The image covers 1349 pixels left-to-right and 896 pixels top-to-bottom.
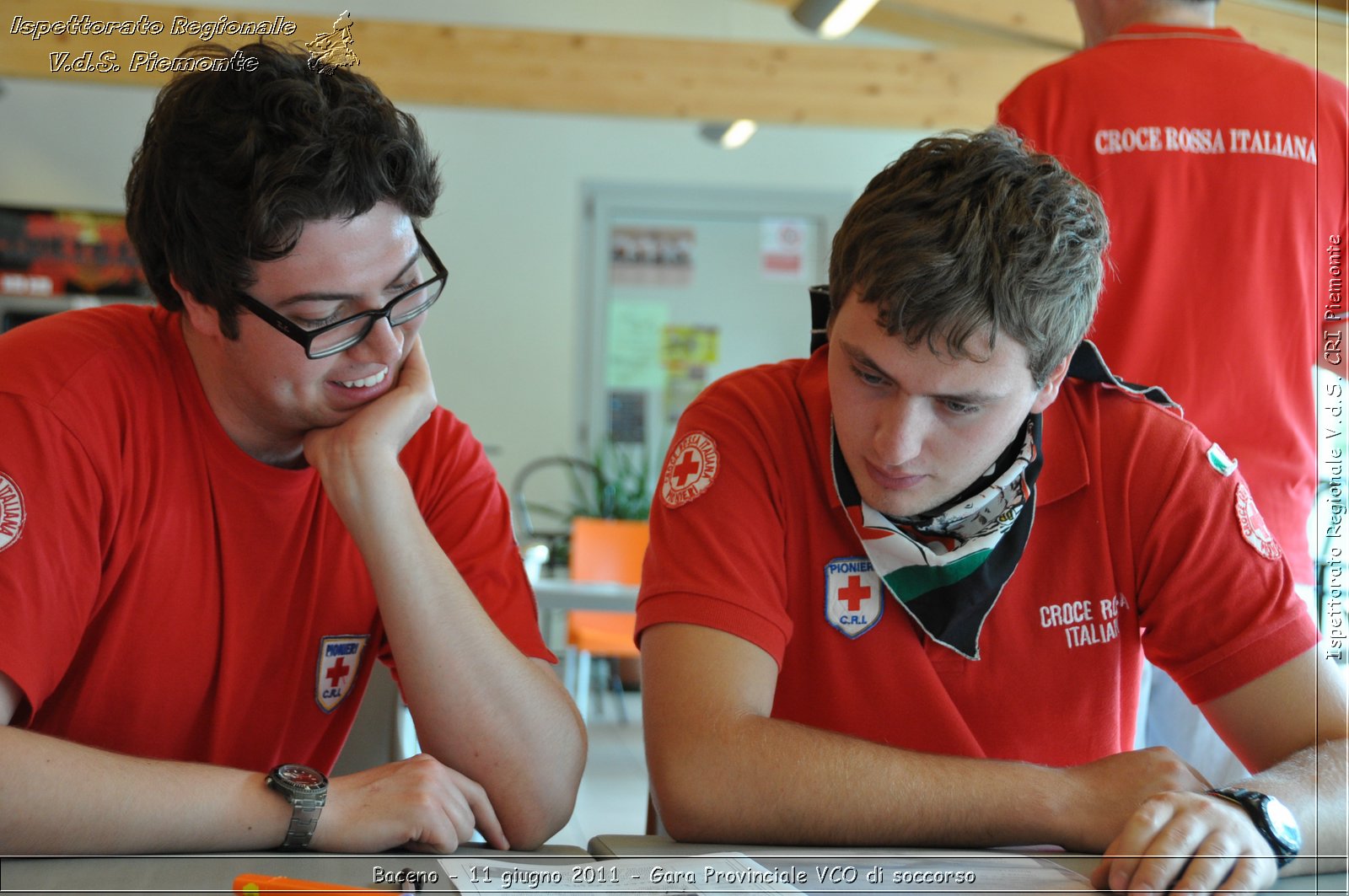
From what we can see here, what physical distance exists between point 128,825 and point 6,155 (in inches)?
248

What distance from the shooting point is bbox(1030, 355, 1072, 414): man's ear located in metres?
1.28

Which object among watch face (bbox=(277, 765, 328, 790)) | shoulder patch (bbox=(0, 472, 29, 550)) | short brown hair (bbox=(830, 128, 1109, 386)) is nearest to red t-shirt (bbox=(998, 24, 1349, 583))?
short brown hair (bbox=(830, 128, 1109, 386))

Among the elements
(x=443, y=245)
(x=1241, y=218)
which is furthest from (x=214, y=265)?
(x=443, y=245)

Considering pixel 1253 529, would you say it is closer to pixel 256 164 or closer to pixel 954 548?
pixel 954 548

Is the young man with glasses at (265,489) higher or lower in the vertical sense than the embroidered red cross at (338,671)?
higher

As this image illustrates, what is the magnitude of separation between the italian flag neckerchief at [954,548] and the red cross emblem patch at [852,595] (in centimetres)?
2

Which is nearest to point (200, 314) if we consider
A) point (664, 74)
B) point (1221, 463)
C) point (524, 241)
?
point (1221, 463)

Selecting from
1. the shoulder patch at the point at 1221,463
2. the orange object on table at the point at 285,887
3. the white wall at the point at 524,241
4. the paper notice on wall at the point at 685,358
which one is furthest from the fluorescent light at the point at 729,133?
the orange object on table at the point at 285,887

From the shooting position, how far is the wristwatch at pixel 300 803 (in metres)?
1.02

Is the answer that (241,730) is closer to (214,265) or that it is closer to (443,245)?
(214,265)

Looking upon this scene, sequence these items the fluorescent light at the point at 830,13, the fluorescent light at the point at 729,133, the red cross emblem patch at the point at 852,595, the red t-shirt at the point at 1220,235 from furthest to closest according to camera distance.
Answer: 1. the fluorescent light at the point at 729,133
2. the fluorescent light at the point at 830,13
3. the red t-shirt at the point at 1220,235
4. the red cross emblem patch at the point at 852,595

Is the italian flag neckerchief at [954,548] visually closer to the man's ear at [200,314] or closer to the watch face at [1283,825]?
the watch face at [1283,825]

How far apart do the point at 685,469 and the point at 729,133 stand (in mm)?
5480

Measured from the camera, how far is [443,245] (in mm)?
6566
